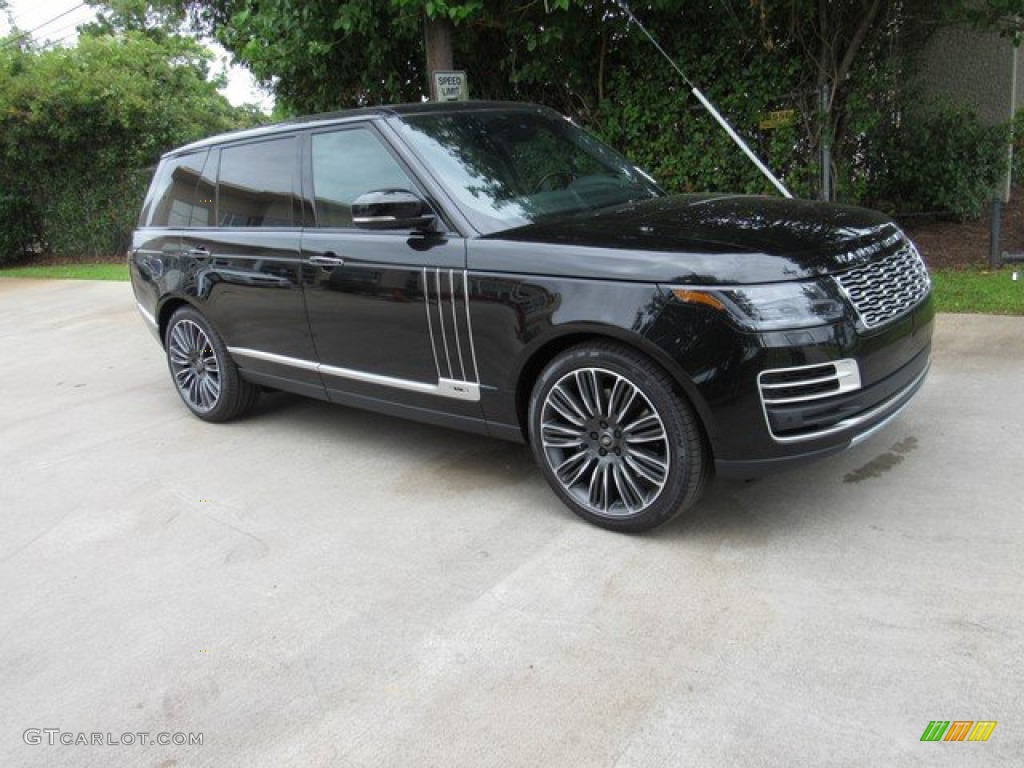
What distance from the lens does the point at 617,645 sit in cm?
289

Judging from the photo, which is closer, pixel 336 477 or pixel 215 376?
pixel 336 477

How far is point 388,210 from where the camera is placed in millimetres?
3850

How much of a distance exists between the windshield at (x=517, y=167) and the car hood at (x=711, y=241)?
200mm

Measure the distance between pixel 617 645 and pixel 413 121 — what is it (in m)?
2.81

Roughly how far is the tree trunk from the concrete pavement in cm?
463

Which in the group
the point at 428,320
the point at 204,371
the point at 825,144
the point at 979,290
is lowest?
the point at 979,290

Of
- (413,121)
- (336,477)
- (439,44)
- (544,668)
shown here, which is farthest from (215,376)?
(439,44)

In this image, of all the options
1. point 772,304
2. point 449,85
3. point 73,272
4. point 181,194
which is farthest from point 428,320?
point 73,272

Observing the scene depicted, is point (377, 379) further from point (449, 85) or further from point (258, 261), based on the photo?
point (449, 85)

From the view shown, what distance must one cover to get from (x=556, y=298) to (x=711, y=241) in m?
0.67

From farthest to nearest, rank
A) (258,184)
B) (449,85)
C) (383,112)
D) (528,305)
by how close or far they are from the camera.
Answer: (449,85)
(258,184)
(383,112)
(528,305)

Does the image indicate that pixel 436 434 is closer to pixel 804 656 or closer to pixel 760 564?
pixel 760 564

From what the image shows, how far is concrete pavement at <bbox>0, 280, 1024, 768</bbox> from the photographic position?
2510mm

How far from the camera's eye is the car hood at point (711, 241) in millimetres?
3184
